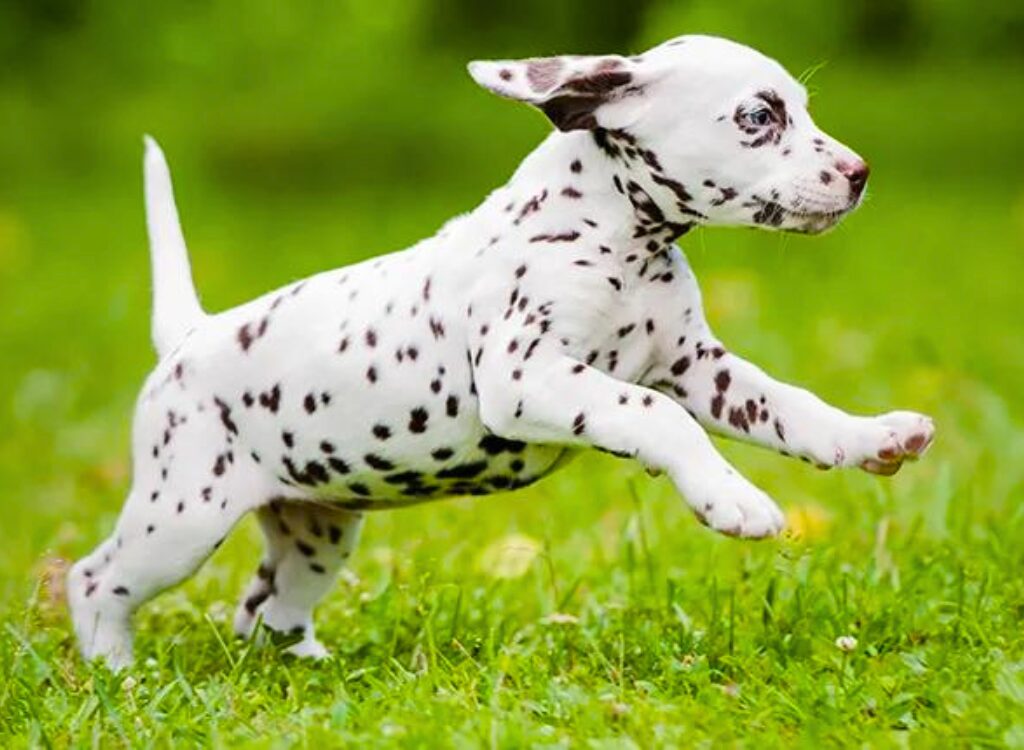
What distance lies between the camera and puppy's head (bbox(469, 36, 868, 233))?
365cm

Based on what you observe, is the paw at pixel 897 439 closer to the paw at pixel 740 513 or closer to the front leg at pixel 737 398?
the front leg at pixel 737 398

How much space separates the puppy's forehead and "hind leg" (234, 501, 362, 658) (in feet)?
4.38

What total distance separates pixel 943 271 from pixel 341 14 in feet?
17.7

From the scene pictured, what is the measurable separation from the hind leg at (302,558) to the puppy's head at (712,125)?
4.00 feet

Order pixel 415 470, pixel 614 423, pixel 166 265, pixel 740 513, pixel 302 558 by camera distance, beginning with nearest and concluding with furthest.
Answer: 1. pixel 740 513
2. pixel 614 423
3. pixel 415 470
4. pixel 302 558
5. pixel 166 265

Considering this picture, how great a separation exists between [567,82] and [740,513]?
86 centimetres

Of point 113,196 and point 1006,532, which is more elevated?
point 1006,532

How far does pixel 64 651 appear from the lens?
4.54 meters

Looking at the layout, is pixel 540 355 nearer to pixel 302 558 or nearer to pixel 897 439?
pixel 897 439

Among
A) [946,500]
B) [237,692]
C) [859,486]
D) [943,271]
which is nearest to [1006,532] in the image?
[946,500]

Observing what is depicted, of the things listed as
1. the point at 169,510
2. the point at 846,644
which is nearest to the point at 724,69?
the point at 846,644

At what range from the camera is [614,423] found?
356 cm

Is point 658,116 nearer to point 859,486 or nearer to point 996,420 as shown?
point 859,486

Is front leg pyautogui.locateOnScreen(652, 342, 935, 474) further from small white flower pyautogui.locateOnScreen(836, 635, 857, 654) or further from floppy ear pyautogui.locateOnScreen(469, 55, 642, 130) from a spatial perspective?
floppy ear pyautogui.locateOnScreen(469, 55, 642, 130)
